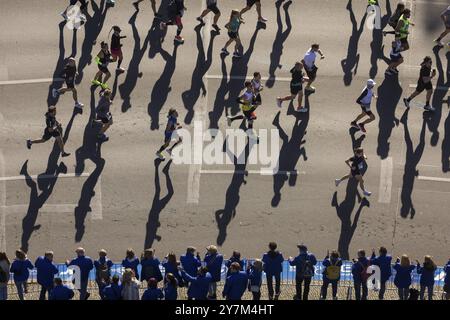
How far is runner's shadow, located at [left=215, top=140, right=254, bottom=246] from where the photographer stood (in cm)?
2716

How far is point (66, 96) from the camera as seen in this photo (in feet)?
97.8

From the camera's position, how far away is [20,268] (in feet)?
76.0

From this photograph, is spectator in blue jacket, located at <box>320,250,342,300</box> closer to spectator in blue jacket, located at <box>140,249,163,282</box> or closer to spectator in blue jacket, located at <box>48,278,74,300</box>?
spectator in blue jacket, located at <box>140,249,163,282</box>

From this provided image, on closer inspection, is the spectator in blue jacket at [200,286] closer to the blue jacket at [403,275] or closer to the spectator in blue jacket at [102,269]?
the spectator in blue jacket at [102,269]

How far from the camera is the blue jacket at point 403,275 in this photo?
23.4m

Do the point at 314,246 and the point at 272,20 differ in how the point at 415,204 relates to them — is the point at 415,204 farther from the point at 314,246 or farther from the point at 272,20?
the point at 272,20

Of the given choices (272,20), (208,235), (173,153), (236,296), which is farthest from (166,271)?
(272,20)

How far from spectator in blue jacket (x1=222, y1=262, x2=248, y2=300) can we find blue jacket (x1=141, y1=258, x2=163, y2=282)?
5.42 feet

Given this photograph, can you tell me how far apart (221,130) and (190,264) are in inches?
261

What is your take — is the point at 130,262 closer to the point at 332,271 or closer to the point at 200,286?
the point at 200,286

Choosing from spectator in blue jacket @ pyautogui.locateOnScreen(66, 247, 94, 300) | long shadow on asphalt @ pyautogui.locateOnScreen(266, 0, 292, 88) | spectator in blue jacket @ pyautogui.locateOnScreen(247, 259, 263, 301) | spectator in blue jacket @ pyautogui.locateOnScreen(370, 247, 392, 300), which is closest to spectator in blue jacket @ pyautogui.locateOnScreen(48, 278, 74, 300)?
spectator in blue jacket @ pyautogui.locateOnScreen(66, 247, 94, 300)

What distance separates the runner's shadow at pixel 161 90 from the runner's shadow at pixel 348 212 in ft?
17.7

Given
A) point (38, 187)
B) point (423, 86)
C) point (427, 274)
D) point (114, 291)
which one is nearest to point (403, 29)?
point (423, 86)

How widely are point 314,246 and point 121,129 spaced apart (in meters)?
6.19
